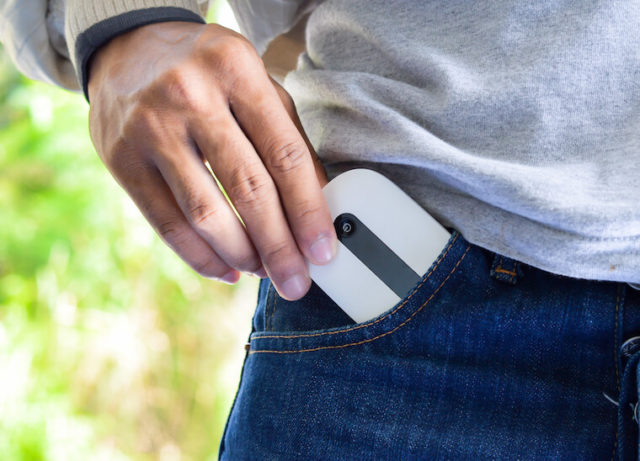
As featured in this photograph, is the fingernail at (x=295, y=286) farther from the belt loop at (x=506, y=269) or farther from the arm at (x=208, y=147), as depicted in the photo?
the belt loop at (x=506, y=269)

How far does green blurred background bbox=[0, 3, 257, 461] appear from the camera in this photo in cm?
177

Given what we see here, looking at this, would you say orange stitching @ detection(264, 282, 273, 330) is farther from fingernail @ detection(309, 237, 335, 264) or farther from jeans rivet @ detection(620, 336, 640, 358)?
jeans rivet @ detection(620, 336, 640, 358)

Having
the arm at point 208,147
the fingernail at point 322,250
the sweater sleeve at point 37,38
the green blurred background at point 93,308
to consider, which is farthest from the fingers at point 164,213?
the green blurred background at point 93,308

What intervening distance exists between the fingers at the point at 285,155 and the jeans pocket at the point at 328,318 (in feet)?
0.26

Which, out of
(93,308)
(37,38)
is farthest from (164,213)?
(93,308)

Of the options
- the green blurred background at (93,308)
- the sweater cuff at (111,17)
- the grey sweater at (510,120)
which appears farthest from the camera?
the green blurred background at (93,308)

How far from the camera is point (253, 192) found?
490mm

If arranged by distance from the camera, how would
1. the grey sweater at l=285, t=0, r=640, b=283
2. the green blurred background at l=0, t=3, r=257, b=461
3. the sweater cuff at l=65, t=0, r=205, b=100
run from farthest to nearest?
the green blurred background at l=0, t=3, r=257, b=461 < the sweater cuff at l=65, t=0, r=205, b=100 < the grey sweater at l=285, t=0, r=640, b=283

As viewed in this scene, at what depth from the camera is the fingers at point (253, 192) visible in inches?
19.3

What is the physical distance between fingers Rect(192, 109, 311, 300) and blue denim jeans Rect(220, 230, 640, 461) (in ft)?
0.24

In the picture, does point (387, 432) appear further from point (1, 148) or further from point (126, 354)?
point (1, 148)

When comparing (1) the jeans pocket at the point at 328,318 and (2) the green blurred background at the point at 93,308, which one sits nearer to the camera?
(1) the jeans pocket at the point at 328,318

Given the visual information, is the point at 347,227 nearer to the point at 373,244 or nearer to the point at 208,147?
the point at 373,244

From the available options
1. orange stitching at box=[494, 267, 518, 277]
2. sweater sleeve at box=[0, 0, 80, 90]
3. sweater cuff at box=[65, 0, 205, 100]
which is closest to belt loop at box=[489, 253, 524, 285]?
orange stitching at box=[494, 267, 518, 277]
